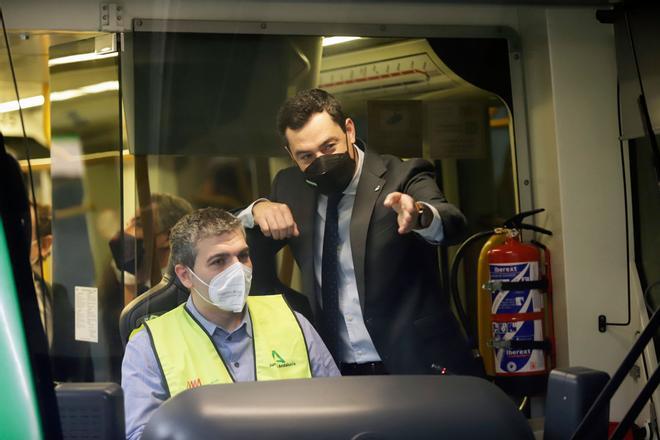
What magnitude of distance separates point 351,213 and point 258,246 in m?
Answer: 0.34

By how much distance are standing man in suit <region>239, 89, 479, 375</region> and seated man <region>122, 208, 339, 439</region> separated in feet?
0.43

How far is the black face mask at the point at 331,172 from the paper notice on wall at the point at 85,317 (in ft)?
2.77

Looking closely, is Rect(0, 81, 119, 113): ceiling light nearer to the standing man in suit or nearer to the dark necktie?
the standing man in suit

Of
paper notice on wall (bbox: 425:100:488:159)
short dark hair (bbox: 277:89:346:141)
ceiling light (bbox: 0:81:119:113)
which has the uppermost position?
ceiling light (bbox: 0:81:119:113)

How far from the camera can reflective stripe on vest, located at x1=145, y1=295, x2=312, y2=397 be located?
255 centimetres

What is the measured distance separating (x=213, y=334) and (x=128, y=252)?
54 centimetres

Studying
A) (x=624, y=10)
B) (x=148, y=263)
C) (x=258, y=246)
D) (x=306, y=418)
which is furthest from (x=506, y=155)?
(x=306, y=418)

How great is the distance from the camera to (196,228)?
120 inches

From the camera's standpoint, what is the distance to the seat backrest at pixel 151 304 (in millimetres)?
2927

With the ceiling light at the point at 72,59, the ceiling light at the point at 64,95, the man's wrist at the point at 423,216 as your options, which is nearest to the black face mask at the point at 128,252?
the ceiling light at the point at 64,95

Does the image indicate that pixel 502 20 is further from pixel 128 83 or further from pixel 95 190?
pixel 95 190

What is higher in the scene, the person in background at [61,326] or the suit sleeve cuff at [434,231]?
the suit sleeve cuff at [434,231]

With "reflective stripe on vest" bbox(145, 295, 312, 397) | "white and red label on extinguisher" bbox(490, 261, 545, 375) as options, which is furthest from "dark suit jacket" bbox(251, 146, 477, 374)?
"reflective stripe on vest" bbox(145, 295, 312, 397)

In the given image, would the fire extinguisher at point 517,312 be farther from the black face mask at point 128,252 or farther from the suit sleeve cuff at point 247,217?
the black face mask at point 128,252
